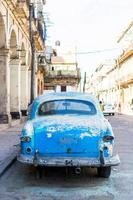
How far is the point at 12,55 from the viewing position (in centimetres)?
2322

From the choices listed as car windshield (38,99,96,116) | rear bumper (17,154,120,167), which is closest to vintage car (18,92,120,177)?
rear bumper (17,154,120,167)

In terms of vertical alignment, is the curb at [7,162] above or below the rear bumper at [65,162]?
below

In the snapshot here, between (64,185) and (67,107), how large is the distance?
2.13 m

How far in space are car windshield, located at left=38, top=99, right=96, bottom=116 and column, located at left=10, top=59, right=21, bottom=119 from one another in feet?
46.5

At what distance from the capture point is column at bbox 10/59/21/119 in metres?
23.2

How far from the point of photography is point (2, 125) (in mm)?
18234

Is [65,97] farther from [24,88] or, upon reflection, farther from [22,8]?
[24,88]

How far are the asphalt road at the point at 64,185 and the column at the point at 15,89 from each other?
1386 centimetres

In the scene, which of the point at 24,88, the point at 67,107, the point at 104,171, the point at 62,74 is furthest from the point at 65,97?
the point at 62,74

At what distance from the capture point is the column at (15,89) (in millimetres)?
→ 23250

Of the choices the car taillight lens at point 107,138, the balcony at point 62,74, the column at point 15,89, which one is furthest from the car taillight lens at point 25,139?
the balcony at point 62,74

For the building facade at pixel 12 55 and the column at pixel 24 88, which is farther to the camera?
the column at pixel 24 88

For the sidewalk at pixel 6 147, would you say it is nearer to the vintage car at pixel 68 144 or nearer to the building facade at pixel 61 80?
the vintage car at pixel 68 144

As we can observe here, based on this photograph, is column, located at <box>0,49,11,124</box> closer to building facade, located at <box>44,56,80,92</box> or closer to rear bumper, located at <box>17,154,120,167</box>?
rear bumper, located at <box>17,154,120,167</box>
